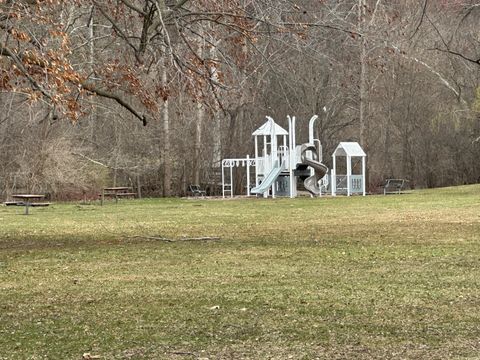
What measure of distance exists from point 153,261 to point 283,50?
4157mm

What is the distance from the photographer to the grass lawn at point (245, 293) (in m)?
6.02

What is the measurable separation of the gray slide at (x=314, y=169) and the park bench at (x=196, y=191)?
16.9 ft

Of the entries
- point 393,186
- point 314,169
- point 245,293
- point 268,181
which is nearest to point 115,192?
point 268,181

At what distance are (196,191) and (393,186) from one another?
10.3 m

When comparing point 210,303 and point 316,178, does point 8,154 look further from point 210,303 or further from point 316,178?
point 210,303

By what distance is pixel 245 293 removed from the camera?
838 centimetres

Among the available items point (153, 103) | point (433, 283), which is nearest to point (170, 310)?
point (433, 283)

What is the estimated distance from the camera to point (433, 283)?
882 centimetres

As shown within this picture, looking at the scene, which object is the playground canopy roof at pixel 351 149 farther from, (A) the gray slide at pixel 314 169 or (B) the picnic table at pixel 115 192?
(B) the picnic table at pixel 115 192

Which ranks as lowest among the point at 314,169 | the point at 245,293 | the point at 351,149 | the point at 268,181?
the point at 245,293

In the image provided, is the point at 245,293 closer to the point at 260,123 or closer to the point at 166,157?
the point at 166,157

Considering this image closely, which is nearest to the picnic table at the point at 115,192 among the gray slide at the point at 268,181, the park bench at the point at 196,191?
the park bench at the point at 196,191

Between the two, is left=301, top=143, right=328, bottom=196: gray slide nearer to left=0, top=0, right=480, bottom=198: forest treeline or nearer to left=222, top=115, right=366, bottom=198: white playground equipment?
left=222, top=115, right=366, bottom=198: white playground equipment

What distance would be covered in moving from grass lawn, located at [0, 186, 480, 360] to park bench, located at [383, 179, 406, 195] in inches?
807
